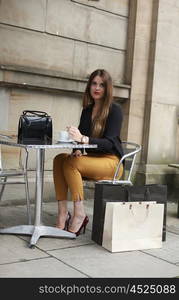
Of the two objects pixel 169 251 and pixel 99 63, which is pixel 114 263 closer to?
pixel 169 251

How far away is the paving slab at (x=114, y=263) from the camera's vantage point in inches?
136

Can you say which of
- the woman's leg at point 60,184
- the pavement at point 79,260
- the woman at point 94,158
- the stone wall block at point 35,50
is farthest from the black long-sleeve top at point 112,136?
the stone wall block at point 35,50

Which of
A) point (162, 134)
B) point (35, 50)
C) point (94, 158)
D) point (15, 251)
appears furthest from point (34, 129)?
point (162, 134)

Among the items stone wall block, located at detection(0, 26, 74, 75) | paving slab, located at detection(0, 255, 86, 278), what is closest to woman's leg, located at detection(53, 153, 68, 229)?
paving slab, located at detection(0, 255, 86, 278)

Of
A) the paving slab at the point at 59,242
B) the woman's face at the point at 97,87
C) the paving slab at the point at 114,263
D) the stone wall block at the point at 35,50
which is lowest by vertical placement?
the paving slab at the point at 114,263

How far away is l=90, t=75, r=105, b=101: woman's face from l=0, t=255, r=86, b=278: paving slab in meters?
1.70

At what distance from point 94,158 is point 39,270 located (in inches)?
51.9

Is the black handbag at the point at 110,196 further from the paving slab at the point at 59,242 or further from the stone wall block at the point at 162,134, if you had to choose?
the stone wall block at the point at 162,134

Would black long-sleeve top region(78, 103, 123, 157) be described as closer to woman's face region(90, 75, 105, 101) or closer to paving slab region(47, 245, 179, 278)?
woman's face region(90, 75, 105, 101)

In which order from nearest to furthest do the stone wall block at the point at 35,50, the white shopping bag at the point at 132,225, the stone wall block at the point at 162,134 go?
the white shopping bag at the point at 132,225 → the stone wall block at the point at 35,50 → the stone wall block at the point at 162,134

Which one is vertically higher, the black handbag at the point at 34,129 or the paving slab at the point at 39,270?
the black handbag at the point at 34,129

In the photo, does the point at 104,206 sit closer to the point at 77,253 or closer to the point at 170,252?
the point at 77,253

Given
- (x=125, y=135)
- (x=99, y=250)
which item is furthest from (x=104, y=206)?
(x=125, y=135)

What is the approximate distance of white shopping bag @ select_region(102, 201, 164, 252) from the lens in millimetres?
3816
